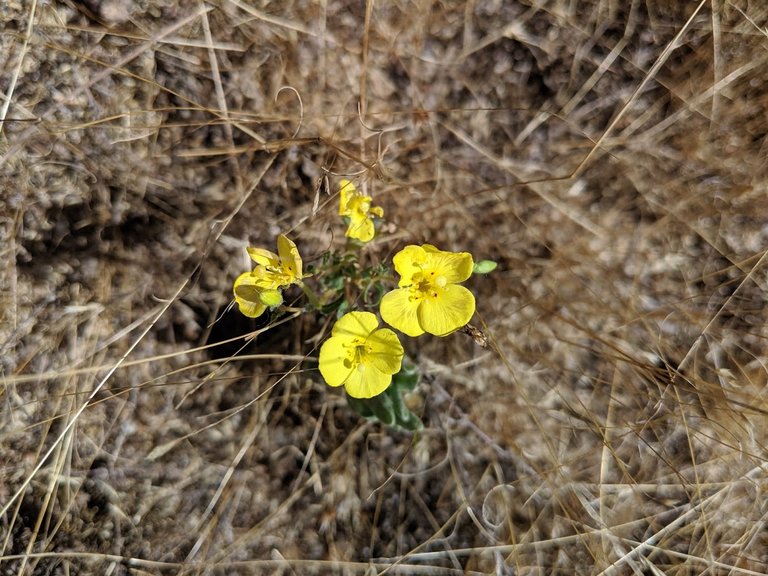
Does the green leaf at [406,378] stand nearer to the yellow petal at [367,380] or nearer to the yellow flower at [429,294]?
the yellow petal at [367,380]

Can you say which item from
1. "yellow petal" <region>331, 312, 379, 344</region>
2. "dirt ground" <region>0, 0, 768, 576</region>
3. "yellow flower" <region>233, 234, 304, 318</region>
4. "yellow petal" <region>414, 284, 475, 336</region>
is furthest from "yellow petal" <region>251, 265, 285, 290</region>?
"dirt ground" <region>0, 0, 768, 576</region>

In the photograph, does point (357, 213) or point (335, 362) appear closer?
point (335, 362)

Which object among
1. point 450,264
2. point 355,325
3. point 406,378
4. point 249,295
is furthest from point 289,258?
point 406,378

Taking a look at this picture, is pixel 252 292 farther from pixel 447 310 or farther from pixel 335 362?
pixel 447 310

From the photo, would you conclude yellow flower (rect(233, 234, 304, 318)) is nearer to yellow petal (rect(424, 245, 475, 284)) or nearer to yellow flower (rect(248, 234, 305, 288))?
yellow flower (rect(248, 234, 305, 288))

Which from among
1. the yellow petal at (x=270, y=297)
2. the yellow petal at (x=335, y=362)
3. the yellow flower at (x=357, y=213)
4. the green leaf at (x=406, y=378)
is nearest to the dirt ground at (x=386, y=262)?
the green leaf at (x=406, y=378)
